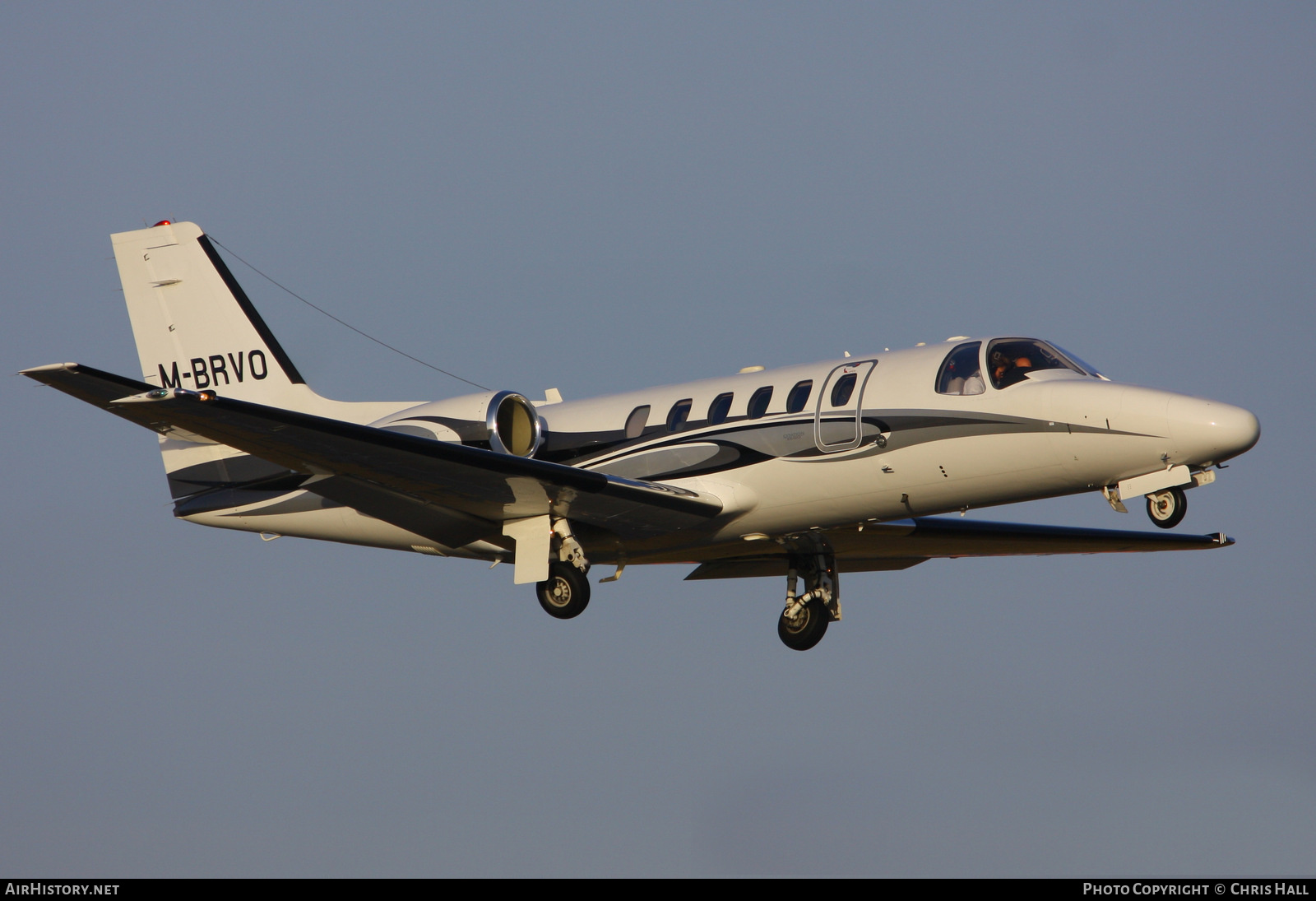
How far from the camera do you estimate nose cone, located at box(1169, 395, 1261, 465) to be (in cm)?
1806

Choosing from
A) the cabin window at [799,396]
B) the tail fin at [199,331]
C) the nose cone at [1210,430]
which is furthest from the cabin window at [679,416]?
the tail fin at [199,331]

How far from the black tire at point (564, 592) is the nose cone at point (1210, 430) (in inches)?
316

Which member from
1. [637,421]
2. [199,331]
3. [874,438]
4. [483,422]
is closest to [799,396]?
[874,438]

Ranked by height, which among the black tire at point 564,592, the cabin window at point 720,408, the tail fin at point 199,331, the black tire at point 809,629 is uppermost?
the tail fin at point 199,331

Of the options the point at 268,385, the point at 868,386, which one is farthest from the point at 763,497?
the point at 268,385

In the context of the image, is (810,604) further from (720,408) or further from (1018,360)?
(1018,360)

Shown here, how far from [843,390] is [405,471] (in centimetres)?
588

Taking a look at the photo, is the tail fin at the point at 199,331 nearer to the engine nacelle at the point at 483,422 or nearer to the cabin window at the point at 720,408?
the engine nacelle at the point at 483,422

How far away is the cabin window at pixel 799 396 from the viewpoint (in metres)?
20.6

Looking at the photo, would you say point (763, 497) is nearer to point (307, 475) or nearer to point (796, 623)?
point (796, 623)

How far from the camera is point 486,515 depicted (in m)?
22.1
